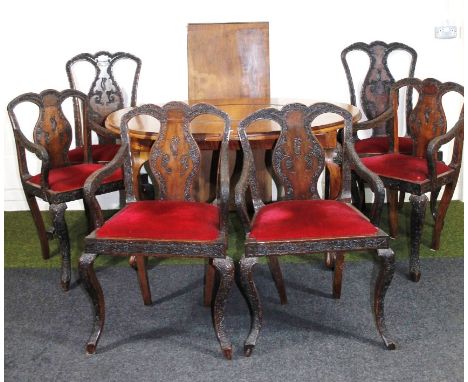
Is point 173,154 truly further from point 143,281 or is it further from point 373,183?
point 373,183

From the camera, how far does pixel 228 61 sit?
4293 millimetres

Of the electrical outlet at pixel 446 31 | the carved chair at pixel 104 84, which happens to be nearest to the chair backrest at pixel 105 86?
the carved chair at pixel 104 84

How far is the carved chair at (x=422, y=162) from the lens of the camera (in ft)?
10.0

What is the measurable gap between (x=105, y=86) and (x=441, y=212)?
2339 mm

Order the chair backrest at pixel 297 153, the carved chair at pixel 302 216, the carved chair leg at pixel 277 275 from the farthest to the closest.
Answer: the carved chair leg at pixel 277 275, the chair backrest at pixel 297 153, the carved chair at pixel 302 216

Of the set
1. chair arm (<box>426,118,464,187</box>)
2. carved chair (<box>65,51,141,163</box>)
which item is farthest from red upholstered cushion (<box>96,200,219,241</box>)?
carved chair (<box>65,51,141,163</box>)

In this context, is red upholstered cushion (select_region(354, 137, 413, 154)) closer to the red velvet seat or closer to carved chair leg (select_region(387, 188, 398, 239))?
the red velvet seat

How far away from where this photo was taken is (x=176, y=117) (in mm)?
2693

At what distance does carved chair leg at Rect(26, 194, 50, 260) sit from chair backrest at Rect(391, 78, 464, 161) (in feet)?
6.95

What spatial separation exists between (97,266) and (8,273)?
47 centimetres

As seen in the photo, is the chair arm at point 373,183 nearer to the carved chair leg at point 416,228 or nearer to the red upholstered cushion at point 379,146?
the carved chair leg at point 416,228

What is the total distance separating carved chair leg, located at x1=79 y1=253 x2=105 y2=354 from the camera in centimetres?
238

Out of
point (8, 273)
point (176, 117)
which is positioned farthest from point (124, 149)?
point (8, 273)

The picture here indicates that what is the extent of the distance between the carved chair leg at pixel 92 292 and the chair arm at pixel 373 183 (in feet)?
3.73
